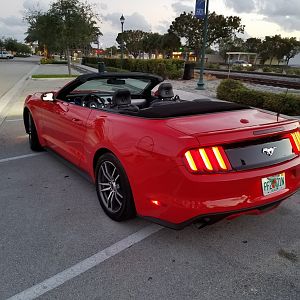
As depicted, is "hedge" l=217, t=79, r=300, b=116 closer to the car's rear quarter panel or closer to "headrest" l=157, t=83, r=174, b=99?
"headrest" l=157, t=83, r=174, b=99

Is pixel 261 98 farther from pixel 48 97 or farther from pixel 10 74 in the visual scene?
pixel 10 74

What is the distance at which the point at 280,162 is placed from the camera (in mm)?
2863

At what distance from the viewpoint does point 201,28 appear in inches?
2852

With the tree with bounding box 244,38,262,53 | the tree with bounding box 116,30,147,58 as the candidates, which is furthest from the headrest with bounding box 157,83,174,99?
the tree with bounding box 116,30,147,58

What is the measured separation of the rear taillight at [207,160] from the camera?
8.23 feet

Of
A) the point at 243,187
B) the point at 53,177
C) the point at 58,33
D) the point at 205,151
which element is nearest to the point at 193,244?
the point at 243,187

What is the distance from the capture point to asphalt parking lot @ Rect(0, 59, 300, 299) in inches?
95.2

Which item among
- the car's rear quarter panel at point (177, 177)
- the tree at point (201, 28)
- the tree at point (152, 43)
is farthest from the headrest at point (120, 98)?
the tree at point (152, 43)

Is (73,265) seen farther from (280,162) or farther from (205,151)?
(280,162)

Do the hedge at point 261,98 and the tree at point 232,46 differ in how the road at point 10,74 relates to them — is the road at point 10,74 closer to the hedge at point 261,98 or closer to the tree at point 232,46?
the hedge at point 261,98

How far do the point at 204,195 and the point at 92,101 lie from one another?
8.37 feet

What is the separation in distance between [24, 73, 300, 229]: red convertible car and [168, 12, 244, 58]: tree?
2863 inches

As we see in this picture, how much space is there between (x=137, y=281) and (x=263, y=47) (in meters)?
79.1

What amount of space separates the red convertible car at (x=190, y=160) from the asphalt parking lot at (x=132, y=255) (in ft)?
1.08
